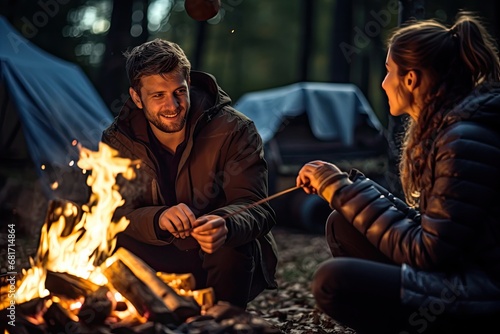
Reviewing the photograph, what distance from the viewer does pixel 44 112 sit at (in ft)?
27.1

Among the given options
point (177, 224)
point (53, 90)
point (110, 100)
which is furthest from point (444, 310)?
point (110, 100)

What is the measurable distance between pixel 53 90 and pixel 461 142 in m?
7.07

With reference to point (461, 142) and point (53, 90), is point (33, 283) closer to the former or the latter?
point (461, 142)

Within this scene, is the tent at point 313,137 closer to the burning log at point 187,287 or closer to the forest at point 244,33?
the forest at point 244,33

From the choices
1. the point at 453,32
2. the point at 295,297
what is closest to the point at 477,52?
the point at 453,32

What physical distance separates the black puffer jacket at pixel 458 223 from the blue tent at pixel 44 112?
18.9 feet

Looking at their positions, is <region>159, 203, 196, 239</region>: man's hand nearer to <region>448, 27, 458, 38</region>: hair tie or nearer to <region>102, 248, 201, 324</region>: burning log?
<region>102, 248, 201, 324</region>: burning log

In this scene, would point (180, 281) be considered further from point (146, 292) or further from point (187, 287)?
point (146, 292)

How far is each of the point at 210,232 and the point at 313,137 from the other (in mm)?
7423

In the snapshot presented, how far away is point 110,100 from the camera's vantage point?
10820 millimetres

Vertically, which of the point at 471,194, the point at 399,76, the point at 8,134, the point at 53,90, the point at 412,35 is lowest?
the point at 8,134

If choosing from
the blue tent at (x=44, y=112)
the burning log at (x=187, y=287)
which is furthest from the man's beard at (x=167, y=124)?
the blue tent at (x=44, y=112)

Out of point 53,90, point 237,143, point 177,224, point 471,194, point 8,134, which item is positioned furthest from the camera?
point 8,134

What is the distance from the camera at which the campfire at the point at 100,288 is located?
282 cm
